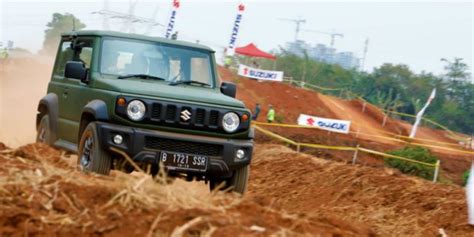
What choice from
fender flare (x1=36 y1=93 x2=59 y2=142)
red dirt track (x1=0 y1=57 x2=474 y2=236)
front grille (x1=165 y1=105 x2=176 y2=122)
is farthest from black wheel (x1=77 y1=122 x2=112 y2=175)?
fender flare (x1=36 y1=93 x2=59 y2=142)

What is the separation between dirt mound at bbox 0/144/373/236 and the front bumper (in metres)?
2.39

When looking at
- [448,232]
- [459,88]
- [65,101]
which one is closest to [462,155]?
[448,232]

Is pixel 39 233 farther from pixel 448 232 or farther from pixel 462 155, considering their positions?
pixel 462 155

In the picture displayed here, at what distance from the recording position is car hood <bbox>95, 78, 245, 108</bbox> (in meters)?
8.37

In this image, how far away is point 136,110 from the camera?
8312mm

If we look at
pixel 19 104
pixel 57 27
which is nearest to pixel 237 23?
pixel 19 104

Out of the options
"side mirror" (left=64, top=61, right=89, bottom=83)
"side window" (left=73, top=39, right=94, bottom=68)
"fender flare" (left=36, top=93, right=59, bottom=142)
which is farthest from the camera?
"fender flare" (left=36, top=93, right=59, bottom=142)

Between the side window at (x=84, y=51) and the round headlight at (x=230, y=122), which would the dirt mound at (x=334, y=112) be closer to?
the side window at (x=84, y=51)

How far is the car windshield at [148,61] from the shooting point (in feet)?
30.0

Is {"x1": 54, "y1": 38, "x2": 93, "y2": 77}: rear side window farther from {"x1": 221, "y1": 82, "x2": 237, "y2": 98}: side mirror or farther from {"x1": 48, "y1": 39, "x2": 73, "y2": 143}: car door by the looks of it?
{"x1": 221, "y1": 82, "x2": 237, "y2": 98}: side mirror

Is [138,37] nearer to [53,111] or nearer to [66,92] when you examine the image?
[66,92]

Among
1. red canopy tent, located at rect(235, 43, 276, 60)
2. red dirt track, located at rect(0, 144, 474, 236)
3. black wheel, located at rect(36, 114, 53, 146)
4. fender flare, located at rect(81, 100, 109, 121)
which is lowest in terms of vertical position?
red canopy tent, located at rect(235, 43, 276, 60)

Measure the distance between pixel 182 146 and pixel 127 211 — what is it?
3463mm

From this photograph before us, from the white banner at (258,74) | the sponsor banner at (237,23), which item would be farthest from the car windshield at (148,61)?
the white banner at (258,74)
